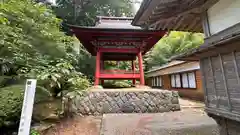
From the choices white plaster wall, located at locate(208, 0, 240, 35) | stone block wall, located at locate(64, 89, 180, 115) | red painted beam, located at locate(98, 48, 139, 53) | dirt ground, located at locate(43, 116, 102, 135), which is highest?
red painted beam, located at locate(98, 48, 139, 53)

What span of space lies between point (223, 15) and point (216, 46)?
37.1 inches

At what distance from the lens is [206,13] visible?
3.37 metres

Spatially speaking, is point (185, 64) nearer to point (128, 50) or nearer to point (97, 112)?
point (128, 50)

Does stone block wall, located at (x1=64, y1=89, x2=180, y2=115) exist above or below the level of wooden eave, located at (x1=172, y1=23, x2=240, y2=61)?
below

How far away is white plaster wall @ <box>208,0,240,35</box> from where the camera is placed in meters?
2.60

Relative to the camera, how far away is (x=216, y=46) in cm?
235

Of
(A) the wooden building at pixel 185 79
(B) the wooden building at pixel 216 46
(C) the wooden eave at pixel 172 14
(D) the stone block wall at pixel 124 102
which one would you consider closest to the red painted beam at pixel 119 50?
(D) the stone block wall at pixel 124 102

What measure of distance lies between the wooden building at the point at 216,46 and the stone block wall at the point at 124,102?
3.20 m

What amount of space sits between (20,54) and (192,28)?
4631mm

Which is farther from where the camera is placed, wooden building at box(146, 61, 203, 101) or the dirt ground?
wooden building at box(146, 61, 203, 101)

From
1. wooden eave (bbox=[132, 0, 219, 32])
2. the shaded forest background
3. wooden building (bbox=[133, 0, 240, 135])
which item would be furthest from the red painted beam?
wooden building (bbox=[133, 0, 240, 135])

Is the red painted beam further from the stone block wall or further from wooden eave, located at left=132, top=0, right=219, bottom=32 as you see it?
wooden eave, located at left=132, top=0, right=219, bottom=32

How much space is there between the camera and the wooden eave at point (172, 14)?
3.11 m

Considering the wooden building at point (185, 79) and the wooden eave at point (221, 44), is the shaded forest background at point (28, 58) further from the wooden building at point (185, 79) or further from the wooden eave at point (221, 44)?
the wooden building at point (185, 79)
